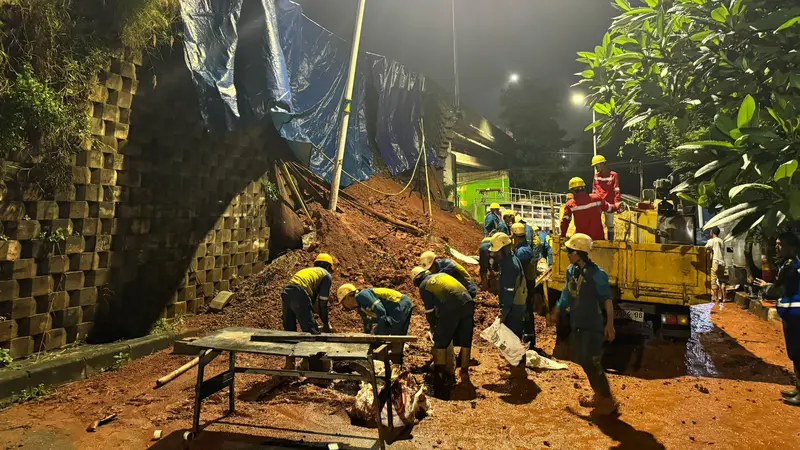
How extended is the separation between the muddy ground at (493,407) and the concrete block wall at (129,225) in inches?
34.9

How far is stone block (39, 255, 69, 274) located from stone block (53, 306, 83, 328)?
53 centimetres

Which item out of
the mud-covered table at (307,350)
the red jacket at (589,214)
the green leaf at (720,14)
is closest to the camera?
the green leaf at (720,14)

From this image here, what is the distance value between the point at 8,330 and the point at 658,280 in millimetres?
8051

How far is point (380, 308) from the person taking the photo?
5.20m

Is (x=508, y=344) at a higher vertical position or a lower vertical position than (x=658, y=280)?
lower

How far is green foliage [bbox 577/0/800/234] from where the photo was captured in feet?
8.13

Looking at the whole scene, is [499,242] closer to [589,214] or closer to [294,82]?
[589,214]

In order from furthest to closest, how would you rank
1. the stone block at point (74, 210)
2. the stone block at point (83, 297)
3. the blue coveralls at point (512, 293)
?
1. the blue coveralls at point (512, 293)
2. the stone block at point (83, 297)
3. the stone block at point (74, 210)

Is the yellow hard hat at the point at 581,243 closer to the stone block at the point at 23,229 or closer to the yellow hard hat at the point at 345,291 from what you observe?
the yellow hard hat at the point at 345,291

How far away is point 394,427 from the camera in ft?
13.4

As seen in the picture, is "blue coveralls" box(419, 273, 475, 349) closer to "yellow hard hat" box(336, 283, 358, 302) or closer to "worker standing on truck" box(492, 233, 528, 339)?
"worker standing on truck" box(492, 233, 528, 339)

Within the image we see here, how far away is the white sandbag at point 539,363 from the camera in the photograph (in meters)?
5.97

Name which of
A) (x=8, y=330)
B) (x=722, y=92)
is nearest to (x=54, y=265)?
(x=8, y=330)

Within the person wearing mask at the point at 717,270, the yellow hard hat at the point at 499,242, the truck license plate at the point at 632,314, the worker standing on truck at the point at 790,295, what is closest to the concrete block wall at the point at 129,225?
A: the yellow hard hat at the point at 499,242
